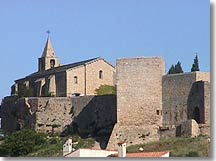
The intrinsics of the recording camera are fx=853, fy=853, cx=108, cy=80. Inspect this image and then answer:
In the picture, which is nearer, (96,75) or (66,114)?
(66,114)

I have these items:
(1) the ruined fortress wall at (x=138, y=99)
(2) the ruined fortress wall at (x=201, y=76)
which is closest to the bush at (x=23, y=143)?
(1) the ruined fortress wall at (x=138, y=99)

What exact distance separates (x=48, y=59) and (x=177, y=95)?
37.7 feet

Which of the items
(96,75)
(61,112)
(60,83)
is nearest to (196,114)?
(61,112)

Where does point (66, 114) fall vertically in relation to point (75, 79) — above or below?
below

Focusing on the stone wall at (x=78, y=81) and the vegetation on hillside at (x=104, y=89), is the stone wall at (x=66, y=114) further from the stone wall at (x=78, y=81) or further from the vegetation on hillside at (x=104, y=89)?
the vegetation on hillside at (x=104, y=89)

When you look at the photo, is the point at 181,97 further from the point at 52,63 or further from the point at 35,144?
the point at 52,63

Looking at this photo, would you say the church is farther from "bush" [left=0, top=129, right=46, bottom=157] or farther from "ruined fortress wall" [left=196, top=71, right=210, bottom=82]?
"ruined fortress wall" [left=196, top=71, right=210, bottom=82]

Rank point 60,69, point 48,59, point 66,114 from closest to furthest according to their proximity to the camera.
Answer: point 66,114 → point 60,69 → point 48,59

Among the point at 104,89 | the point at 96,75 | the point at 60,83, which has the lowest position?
the point at 104,89

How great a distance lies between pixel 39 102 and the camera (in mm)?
24594

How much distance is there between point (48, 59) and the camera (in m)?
31.4

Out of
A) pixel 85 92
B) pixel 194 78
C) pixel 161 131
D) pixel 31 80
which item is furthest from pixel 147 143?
pixel 31 80

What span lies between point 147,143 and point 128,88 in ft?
4.66

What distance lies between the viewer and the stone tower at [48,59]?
31.3 m
